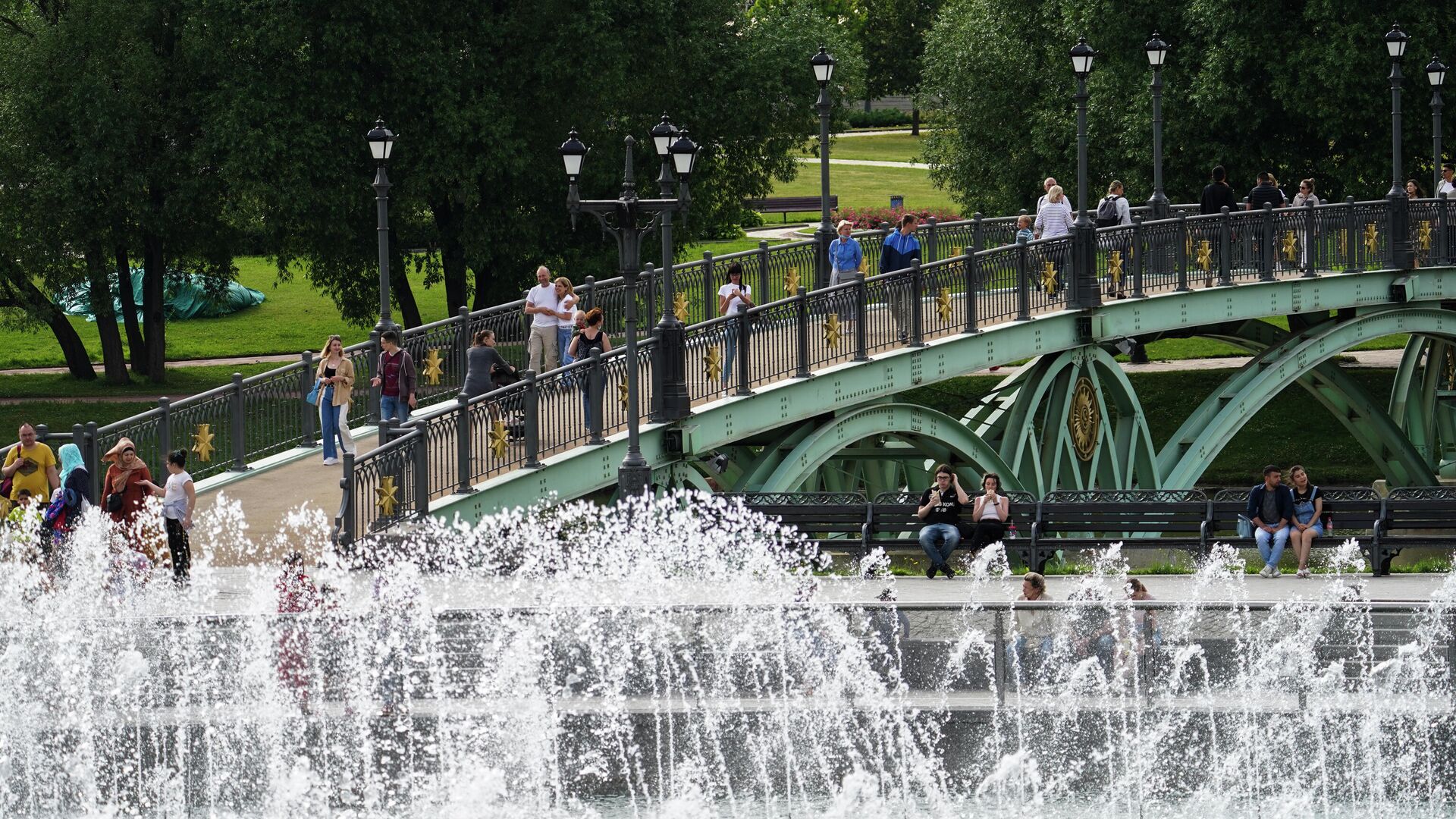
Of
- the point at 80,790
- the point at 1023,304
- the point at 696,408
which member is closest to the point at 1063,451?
the point at 1023,304

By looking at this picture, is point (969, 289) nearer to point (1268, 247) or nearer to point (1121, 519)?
point (1121, 519)

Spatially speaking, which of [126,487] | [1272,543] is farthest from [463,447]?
[1272,543]

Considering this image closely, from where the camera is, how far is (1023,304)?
2869 centimetres

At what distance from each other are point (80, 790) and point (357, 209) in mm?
25643

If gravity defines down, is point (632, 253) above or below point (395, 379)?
above

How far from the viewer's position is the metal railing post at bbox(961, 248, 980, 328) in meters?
27.8

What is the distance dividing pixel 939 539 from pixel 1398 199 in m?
13.7

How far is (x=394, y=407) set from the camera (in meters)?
23.5

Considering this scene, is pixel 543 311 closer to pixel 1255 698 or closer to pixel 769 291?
pixel 769 291

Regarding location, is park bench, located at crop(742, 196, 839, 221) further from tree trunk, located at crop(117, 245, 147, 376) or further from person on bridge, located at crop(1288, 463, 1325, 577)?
person on bridge, located at crop(1288, 463, 1325, 577)

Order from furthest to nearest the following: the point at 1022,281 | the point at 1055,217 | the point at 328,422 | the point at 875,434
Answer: the point at 1055,217 → the point at 1022,281 → the point at 875,434 → the point at 328,422

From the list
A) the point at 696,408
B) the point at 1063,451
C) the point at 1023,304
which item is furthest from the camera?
the point at 1063,451

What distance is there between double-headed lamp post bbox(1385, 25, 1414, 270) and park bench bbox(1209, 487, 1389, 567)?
793cm

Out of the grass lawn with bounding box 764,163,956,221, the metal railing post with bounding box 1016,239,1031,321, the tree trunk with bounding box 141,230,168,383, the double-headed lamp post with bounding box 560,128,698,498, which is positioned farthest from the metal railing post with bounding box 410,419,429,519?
the grass lawn with bounding box 764,163,956,221
